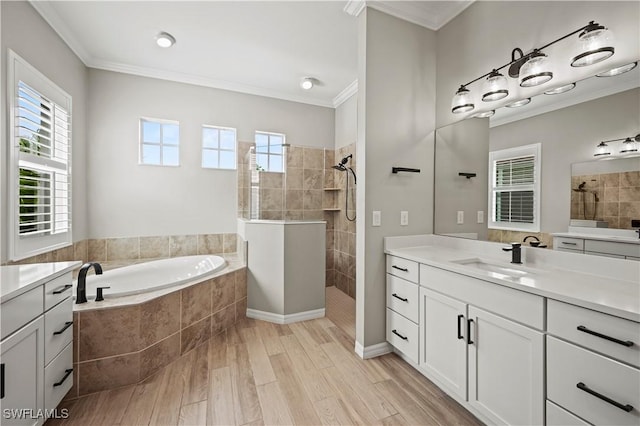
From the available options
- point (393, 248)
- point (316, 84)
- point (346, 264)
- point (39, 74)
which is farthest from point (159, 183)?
point (393, 248)

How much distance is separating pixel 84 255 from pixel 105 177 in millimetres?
912

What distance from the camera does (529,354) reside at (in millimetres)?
1247

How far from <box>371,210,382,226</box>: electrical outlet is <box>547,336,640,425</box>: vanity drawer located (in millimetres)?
1251

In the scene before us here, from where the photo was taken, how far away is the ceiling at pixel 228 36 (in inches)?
89.9

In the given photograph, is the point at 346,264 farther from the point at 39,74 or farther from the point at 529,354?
the point at 39,74

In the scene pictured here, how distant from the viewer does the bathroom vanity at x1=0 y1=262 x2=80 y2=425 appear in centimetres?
114

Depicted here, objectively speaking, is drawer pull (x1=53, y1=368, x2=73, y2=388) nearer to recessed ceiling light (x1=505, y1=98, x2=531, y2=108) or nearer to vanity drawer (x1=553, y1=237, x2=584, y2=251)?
vanity drawer (x1=553, y1=237, x2=584, y2=251)

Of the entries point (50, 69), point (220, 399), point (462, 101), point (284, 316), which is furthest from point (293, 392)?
point (50, 69)

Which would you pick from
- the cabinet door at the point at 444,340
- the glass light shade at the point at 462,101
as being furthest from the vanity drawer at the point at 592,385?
the glass light shade at the point at 462,101

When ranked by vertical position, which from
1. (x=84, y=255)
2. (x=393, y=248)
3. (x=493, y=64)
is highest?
(x=493, y=64)

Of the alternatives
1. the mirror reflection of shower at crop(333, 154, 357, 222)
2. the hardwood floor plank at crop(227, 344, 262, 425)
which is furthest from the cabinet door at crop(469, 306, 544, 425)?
the mirror reflection of shower at crop(333, 154, 357, 222)

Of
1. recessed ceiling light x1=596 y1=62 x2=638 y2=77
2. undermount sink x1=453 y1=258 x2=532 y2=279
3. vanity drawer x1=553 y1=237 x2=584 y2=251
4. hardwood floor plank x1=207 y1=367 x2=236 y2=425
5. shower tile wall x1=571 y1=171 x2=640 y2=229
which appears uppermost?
recessed ceiling light x1=596 y1=62 x2=638 y2=77

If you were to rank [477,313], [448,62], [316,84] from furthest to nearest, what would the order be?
[316,84], [448,62], [477,313]

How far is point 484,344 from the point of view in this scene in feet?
4.81
